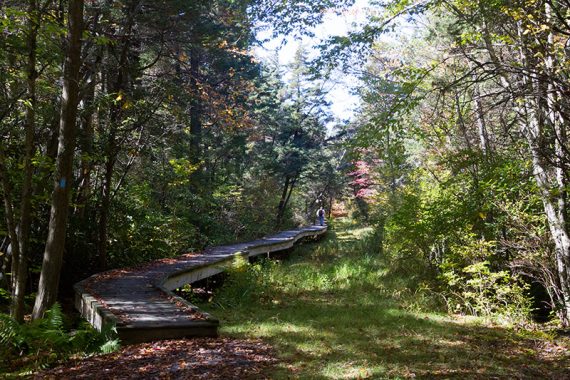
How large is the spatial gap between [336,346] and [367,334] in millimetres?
923

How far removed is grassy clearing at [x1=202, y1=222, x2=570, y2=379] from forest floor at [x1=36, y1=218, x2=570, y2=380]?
0.01 metres

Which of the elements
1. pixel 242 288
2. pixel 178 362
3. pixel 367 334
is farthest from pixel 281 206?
pixel 178 362

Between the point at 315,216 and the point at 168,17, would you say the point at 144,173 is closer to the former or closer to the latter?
the point at 168,17

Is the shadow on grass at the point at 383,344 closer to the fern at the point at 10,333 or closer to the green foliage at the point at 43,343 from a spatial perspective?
the green foliage at the point at 43,343

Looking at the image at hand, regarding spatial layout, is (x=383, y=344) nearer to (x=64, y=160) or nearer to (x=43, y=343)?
(x=43, y=343)

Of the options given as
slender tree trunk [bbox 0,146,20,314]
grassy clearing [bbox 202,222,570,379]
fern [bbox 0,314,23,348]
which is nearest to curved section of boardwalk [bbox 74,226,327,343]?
grassy clearing [bbox 202,222,570,379]

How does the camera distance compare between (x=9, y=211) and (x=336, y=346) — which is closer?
(x=336, y=346)

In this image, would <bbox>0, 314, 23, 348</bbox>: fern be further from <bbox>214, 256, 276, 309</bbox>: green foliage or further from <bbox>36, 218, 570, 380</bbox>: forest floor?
<bbox>214, 256, 276, 309</bbox>: green foliage

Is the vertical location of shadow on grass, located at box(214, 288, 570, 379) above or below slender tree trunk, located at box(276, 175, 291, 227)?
below

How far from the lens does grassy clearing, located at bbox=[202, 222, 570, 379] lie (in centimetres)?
490

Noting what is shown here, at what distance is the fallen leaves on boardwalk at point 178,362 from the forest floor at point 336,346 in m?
0.01

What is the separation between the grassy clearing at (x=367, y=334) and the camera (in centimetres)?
490

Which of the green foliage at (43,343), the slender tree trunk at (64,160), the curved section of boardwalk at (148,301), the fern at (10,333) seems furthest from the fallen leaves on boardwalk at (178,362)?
the slender tree trunk at (64,160)

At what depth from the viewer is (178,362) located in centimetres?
494
